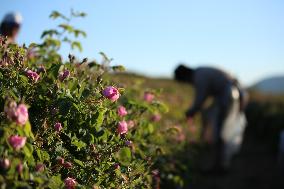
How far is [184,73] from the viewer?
7789 millimetres

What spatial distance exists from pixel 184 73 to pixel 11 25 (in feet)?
11.8

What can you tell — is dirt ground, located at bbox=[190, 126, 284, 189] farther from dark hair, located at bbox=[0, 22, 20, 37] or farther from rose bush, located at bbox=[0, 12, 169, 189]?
rose bush, located at bbox=[0, 12, 169, 189]

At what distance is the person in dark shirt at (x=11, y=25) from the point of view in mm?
4742

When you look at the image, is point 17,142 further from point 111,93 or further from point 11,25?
point 11,25

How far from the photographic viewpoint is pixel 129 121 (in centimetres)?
363

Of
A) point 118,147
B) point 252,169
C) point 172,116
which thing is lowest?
point 252,169

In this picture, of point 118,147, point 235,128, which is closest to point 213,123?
point 235,128

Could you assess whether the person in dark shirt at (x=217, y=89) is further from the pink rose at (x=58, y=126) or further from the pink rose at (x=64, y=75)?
the pink rose at (x=58, y=126)

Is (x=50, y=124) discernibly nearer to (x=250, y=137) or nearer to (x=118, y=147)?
(x=118, y=147)

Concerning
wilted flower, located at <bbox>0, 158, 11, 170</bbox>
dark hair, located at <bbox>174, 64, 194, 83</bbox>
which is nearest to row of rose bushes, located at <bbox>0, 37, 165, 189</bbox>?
wilted flower, located at <bbox>0, 158, 11, 170</bbox>

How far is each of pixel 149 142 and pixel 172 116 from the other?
600cm

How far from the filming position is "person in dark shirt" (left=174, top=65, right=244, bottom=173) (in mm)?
7316

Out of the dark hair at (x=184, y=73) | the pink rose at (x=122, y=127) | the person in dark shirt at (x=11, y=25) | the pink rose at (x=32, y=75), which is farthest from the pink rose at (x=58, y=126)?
the dark hair at (x=184, y=73)

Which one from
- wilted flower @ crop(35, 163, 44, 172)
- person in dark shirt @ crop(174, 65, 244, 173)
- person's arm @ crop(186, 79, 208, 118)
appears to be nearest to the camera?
wilted flower @ crop(35, 163, 44, 172)
